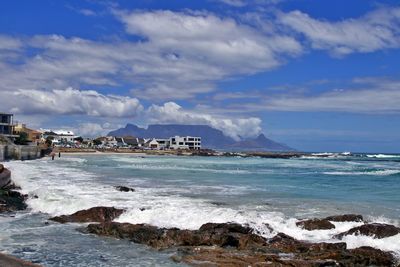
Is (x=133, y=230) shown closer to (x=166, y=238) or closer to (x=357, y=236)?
(x=166, y=238)

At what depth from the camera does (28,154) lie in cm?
6712

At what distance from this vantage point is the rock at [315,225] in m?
16.8

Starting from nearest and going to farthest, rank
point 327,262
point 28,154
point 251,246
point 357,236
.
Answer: point 327,262 < point 251,246 < point 357,236 < point 28,154

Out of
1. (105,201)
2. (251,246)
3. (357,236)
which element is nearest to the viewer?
(251,246)

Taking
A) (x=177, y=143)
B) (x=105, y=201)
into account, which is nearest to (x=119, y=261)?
(x=105, y=201)

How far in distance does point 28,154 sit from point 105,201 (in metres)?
47.9

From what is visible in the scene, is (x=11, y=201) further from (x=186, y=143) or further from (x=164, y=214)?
(x=186, y=143)

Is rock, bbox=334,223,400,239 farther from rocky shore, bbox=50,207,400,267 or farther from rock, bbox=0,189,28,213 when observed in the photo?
rock, bbox=0,189,28,213

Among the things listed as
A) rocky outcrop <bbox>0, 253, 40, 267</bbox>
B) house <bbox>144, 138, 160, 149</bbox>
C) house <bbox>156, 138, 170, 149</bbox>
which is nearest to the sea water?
rocky outcrop <bbox>0, 253, 40, 267</bbox>

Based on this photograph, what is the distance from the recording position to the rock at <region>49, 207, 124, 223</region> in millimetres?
18453

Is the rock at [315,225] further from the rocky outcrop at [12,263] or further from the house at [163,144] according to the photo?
the house at [163,144]

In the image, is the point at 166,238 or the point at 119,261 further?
the point at 166,238

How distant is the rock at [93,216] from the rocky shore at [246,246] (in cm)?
151

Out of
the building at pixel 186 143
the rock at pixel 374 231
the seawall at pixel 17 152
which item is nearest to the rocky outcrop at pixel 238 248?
the rock at pixel 374 231
